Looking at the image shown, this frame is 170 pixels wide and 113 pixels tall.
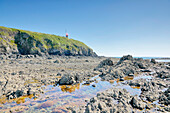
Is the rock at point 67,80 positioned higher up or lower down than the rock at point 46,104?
higher up

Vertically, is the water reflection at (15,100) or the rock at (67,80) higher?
the rock at (67,80)

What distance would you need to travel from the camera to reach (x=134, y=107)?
8.00 m

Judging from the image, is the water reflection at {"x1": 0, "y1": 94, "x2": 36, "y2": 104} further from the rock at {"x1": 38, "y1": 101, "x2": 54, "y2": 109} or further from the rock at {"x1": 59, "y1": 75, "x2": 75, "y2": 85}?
the rock at {"x1": 59, "y1": 75, "x2": 75, "y2": 85}

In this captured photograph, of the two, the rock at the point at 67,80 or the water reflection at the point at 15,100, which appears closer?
the water reflection at the point at 15,100

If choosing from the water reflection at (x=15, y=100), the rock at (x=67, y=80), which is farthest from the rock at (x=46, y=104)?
the rock at (x=67, y=80)

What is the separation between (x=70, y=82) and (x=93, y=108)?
8830 mm

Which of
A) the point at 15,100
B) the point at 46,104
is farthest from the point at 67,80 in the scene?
the point at 15,100

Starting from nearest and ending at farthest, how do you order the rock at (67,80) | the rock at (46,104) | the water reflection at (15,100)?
1. the rock at (46,104)
2. the water reflection at (15,100)
3. the rock at (67,80)

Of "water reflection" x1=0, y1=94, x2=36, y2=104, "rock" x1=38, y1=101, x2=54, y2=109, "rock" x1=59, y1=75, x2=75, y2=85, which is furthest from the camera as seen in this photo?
"rock" x1=59, y1=75, x2=75, y2=85

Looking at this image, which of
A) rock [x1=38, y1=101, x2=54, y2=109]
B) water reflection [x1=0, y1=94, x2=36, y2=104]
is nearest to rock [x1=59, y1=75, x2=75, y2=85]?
water reflection [x1=0, y1=94, x2=36, y2=104]

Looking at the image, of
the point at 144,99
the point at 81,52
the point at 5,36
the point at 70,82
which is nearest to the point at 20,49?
the point at 5,36

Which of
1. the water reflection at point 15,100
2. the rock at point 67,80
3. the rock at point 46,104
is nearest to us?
the rock at point 46,104

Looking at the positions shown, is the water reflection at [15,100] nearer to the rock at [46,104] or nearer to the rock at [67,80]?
the rock at [46,104]

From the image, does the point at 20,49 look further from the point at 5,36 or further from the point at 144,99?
the point at 144,99
